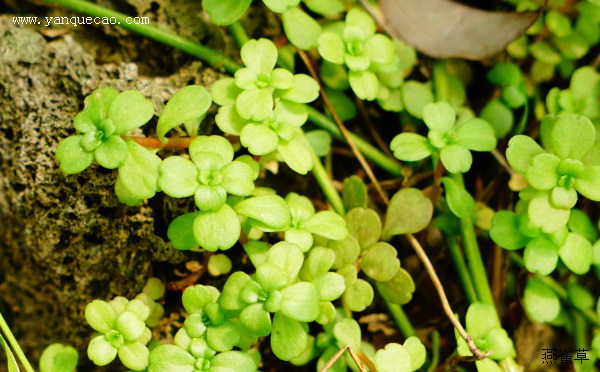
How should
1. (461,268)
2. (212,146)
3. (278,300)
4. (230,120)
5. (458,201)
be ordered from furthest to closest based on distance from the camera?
1. (461,268)
2. (458,201)
3. (230,120)
4. (212,146)
5. (278,300)

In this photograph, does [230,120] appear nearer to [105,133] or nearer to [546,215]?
[105,133]

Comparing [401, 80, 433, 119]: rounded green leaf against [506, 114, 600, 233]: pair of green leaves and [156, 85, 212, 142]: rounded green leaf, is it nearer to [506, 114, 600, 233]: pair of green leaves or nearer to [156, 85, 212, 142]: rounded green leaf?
[506, 114, 600, 233]: pair of green leaves

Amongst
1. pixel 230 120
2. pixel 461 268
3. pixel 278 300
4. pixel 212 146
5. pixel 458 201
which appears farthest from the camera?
pixel 461 268

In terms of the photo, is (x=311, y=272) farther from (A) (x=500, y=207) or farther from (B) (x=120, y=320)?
(A) (x=500, y=207)

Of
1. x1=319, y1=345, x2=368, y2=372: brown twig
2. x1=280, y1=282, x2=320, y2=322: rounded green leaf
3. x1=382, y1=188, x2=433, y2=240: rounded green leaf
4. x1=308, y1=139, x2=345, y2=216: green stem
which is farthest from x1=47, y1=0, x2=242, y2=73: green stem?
x1=319, y1=345, x2=368, y2=372: brown twig

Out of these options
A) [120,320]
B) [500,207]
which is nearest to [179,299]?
[120,320]

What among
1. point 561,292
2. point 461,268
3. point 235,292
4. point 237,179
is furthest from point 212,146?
point 561,292
